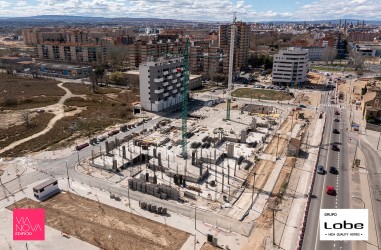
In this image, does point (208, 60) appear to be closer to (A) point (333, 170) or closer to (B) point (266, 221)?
(A) point (333, 170)

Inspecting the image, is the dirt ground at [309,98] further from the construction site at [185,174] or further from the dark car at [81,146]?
the dark car at [81,146]

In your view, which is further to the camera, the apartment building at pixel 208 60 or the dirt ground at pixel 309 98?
the apartment building at pixel 208 60

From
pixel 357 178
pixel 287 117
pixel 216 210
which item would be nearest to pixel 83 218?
pixel 216 210

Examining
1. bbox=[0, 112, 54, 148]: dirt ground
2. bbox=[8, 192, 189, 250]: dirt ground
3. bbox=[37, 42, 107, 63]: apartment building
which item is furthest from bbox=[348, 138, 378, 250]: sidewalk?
bbox=[37, 42, 107, 63]: apartment building

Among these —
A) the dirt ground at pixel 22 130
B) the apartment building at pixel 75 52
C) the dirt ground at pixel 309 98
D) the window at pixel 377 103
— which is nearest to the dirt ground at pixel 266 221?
the window at pixel 377 103

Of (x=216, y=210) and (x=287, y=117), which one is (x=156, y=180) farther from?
(x=287, y=117)

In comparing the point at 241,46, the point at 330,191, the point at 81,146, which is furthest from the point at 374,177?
the point at 241,46

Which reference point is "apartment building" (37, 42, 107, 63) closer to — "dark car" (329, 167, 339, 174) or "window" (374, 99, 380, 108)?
"window" (374, 99, 380, 108)
